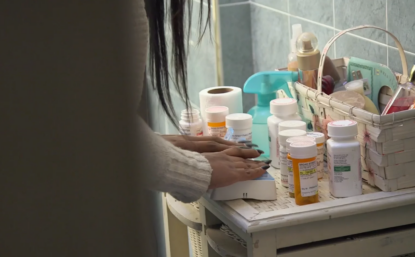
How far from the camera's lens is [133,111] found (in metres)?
0.16

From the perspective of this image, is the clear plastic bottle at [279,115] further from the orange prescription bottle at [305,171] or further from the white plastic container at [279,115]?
the orange prescription bottle at [305,171]

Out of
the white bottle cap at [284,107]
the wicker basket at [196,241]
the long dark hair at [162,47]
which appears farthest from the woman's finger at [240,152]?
the long dark hair at [162,47]

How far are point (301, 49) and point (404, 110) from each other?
31cm

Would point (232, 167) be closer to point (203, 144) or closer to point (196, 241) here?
point (203, 144)

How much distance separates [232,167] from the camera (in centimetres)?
100

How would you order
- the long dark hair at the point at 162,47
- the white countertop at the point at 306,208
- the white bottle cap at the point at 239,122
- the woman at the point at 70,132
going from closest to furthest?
1. the woman at the point at 70,132
2. the long dark hair at the point at 162,47
3. the white countertop at the point at 306,208
4. the white bottle cap at the point at 239,122

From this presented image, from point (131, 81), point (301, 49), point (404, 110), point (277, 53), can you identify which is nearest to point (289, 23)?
point (277, 53)

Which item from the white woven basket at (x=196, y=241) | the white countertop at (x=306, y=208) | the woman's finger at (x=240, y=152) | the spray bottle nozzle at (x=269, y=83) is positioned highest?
the spray bottle nozzle at (x=269, y=83)

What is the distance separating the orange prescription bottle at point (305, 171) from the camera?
3.07 feet

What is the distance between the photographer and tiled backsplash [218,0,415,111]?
1.23 meters

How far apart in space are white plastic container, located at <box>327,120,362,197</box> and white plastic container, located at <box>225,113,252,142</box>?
238 mm

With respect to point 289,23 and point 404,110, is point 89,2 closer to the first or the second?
point 404,110

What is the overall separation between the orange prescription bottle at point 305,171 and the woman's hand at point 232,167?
0.29ft

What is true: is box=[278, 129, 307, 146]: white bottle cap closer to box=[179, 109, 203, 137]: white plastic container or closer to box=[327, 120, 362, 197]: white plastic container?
box=[327, 120, 362, 197]: white plastic container
